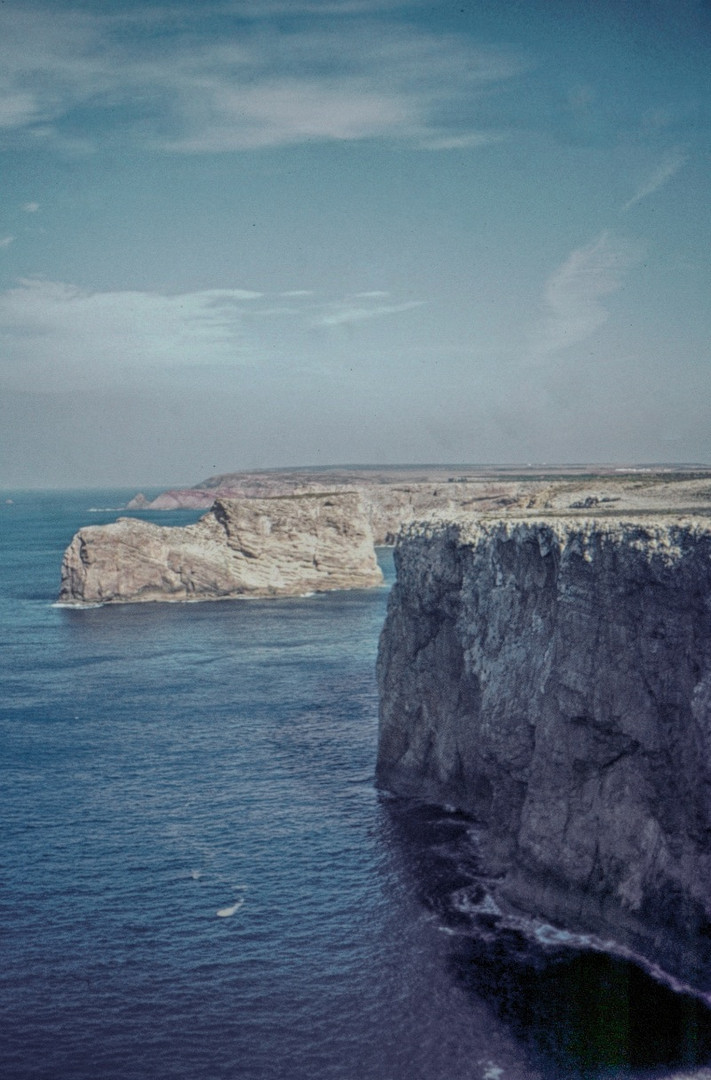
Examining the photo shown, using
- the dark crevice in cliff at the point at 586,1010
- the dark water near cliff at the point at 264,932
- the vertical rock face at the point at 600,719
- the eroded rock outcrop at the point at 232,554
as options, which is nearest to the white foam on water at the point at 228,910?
Result: the dark water near cliff at the point at 264,932

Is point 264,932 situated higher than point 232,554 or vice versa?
point 232,554

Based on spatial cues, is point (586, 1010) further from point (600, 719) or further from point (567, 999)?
point (600, 719)

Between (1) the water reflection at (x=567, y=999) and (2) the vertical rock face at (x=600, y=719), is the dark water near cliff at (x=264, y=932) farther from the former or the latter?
(2) the vertical rock face at (x=600, y=719)

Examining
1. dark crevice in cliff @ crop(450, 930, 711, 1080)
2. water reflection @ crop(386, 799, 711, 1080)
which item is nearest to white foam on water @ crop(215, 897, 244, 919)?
water reflection @ crop(386, 799, 711, 1080)

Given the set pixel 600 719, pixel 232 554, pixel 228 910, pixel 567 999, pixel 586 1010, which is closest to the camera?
pixel 586 1010

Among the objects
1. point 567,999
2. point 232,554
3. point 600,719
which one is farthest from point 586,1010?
point 232,554
